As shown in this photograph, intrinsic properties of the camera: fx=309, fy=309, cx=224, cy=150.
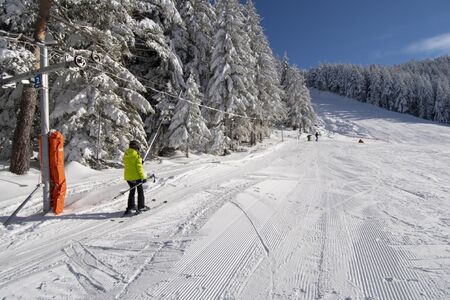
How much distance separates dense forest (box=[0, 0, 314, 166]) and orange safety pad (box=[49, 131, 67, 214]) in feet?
7.34

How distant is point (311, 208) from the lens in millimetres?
7504

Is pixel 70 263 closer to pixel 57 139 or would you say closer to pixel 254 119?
pixel 57 139

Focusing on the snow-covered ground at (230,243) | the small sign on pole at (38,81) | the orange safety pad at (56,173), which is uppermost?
the small sign on pole at (38,81)

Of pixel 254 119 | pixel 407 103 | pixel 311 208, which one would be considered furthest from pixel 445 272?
pixel 407 103

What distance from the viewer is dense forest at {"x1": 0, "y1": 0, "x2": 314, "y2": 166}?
39.8 ft

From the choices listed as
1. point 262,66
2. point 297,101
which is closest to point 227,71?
point 262,66

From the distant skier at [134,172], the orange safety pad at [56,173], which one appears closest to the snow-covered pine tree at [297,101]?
the distant skier at [134,172]

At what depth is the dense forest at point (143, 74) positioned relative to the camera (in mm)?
12133

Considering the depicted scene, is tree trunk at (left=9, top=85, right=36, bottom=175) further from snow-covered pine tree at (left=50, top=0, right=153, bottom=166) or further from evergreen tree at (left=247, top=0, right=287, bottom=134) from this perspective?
evergreen tree at (left=247, top=0, right=287, bottom=134)

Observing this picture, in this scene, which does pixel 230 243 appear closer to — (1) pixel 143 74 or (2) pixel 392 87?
(1) pixel 143 74

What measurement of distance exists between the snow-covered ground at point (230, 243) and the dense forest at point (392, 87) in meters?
99.4

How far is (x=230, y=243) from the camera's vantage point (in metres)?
5.26

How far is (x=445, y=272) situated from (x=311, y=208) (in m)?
3.55

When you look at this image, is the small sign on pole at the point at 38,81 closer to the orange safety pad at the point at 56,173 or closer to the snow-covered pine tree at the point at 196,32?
the orange safety pad at the point at 56,173
